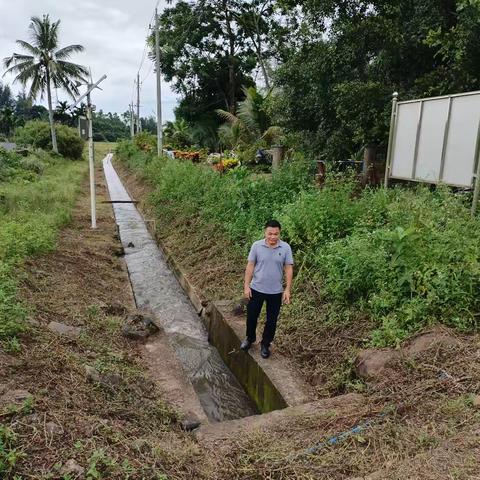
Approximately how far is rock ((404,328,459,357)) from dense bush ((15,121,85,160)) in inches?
1584

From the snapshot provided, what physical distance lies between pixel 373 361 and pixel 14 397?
130 inches

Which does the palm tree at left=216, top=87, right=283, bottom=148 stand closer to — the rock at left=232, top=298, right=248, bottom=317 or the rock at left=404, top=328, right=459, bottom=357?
the rock at left=232, top=298, right=248, bottom=317

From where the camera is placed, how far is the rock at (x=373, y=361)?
4391 millimetres

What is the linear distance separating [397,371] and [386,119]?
8.35 m

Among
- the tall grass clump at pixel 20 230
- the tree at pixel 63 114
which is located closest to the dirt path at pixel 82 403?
the tall grass clump at pixel 20 230

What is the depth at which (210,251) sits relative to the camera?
10.1 m

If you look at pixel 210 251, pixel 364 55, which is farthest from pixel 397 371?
pixel 364 55

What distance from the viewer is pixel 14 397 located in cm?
346

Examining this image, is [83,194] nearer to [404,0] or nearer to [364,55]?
[364,55]

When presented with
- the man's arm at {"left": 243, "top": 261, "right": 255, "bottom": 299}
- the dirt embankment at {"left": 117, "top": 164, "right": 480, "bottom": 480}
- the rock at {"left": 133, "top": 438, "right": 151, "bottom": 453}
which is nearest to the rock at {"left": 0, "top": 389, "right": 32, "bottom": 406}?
the rock at {"left": 133, "top": 438, "right": 151, "bottom": 453}

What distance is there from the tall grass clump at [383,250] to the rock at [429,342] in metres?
0.15

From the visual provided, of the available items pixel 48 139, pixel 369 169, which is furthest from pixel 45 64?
pixel 369 169

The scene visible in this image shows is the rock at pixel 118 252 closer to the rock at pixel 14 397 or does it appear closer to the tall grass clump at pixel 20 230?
the tall grass clump at pixel 20 230

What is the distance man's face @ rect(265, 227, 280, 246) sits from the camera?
4980 millimetres
